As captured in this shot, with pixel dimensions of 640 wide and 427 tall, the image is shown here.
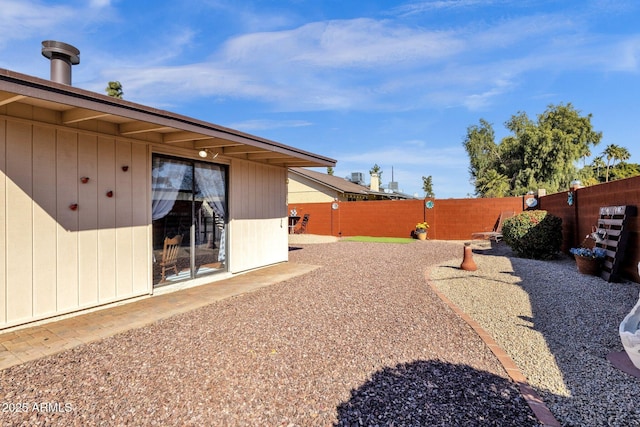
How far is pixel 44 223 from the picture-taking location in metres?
4.03

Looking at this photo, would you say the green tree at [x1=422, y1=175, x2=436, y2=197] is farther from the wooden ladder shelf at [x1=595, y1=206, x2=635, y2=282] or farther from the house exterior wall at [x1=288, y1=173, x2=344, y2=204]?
the wooden ladder shelf at [x1=595, y1=206, x2=635, y2=282]

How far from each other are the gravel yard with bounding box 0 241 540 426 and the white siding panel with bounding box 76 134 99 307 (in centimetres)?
123

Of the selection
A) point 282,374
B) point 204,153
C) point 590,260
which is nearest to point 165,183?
point 204,153

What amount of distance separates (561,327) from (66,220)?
6.35 meters

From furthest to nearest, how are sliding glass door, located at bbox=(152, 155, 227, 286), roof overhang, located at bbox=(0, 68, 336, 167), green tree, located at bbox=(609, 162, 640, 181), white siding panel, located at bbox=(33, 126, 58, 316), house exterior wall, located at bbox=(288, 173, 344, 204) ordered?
1. green tree, located at bbox=(609, 162, 640, 181)
2. house exterior wall, located at bbox=(288, 173, 344, 204)
3. sliding glass door, located at bbox=(152, 155, 227, 286)
4. white siding panel, located at bbox=(33, 126, 58, 316)
5. roof overhang, located at bbox=(0, 68, 336, 167)

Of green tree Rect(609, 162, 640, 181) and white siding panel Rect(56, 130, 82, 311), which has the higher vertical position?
green tree Rect(609, 162, 640, 181)

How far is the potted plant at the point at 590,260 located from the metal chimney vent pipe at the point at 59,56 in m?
9.44

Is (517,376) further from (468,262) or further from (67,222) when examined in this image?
(67,222)

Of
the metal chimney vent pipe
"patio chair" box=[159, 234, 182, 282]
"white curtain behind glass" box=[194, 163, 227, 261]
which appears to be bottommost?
"patio chair" box=[159, 234, 182, 282]

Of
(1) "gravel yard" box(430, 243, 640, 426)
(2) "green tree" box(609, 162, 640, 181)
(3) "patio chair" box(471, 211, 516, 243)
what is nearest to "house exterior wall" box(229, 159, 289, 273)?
(1) "gravel yard" box(430, 243, 640, 426)

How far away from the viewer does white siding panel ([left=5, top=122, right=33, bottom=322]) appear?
12.3ft

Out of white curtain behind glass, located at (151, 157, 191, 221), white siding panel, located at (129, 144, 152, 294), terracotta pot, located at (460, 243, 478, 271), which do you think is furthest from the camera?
terracotta pot, located at (460, 243, 478, 271)

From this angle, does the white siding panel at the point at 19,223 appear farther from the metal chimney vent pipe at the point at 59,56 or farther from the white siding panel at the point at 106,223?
the metal chimney vent pipe at the point at 59,56

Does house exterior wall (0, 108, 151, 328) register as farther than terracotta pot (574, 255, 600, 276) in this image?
No
